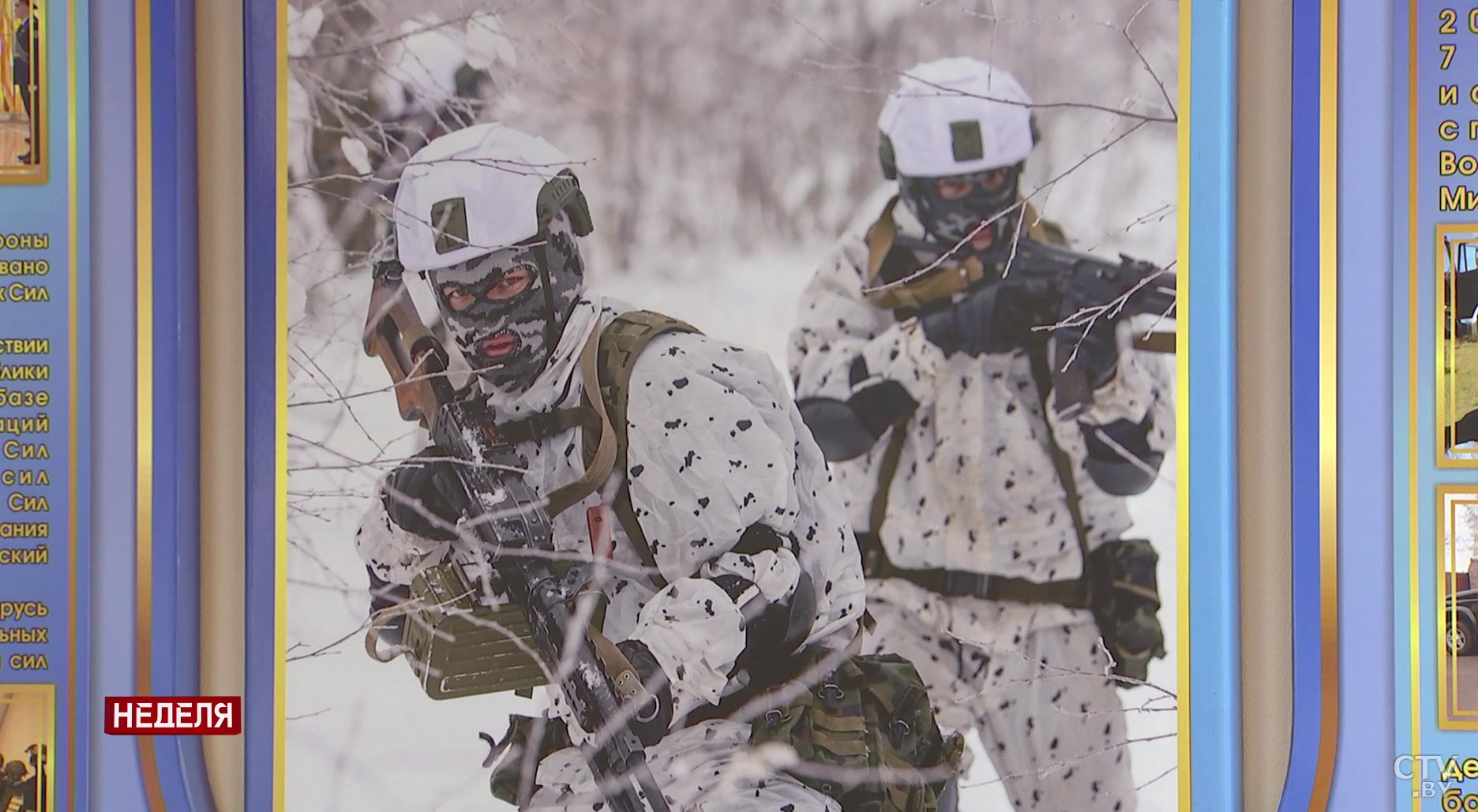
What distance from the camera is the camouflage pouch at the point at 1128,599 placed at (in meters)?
1.12

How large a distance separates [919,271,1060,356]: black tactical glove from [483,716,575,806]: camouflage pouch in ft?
2.21

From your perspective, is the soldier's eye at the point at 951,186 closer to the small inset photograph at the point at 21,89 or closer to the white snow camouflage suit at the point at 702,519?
the white snow camouflage suit at the point at 702,519

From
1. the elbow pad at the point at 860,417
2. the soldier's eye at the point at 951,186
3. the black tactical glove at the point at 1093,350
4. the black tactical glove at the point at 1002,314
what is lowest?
the elbow pad at the point at 860,417

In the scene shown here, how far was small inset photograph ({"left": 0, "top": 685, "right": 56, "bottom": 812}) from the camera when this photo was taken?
1135 mm

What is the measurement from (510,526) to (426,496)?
0.11 m

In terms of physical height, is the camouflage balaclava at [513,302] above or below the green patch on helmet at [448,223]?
below

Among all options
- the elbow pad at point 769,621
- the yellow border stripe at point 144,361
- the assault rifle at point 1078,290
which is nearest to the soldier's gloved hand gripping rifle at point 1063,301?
the assault rifle at point 1078,290

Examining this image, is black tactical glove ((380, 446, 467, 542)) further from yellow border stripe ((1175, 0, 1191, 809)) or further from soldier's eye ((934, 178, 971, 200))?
yellow border stripe ((1175, 0, 1191, 809))

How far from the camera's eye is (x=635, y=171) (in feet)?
3.70

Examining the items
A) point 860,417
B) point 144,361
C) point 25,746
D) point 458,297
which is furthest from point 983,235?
point 25,746

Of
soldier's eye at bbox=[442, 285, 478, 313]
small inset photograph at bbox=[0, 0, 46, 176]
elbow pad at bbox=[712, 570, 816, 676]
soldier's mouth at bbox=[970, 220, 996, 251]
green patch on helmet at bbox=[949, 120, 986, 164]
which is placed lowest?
elbow pad at bbox=[712, 570, 816, 676]

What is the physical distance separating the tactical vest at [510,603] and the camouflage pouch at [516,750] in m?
0.04

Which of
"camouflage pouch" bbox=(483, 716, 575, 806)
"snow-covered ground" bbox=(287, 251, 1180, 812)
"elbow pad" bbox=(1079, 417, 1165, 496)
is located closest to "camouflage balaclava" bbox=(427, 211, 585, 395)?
"snow-covered ground" bbox=(287, 251, 1180, 812)

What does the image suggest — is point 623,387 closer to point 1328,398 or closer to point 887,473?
point 887,473
